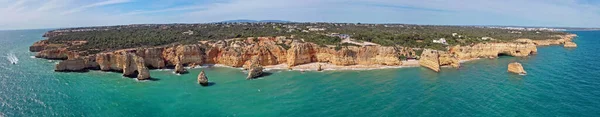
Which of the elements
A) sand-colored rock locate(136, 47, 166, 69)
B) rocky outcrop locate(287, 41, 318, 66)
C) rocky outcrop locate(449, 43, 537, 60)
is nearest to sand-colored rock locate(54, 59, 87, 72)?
sand-colored rock locate(136, 47, 166, 69)

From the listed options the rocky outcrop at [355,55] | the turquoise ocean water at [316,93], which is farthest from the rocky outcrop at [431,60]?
the rocky outcrop at [355,55]

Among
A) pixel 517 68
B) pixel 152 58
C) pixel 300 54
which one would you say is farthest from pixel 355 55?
pixel 152 58

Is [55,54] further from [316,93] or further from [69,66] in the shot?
[316,93]

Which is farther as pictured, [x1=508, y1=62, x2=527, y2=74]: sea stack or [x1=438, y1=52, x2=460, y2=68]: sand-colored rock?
[x1=438, y1=52, x2=460, y2=68]: sand-colored rock

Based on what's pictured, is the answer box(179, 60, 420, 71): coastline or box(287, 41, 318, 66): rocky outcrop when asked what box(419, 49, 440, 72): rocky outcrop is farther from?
box(287, 41, 318, 66): rocky outcrop

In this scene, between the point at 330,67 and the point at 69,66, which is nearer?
the point at 69,66

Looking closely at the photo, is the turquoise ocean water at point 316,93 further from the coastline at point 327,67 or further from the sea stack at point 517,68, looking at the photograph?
the coastline at point 327,67
